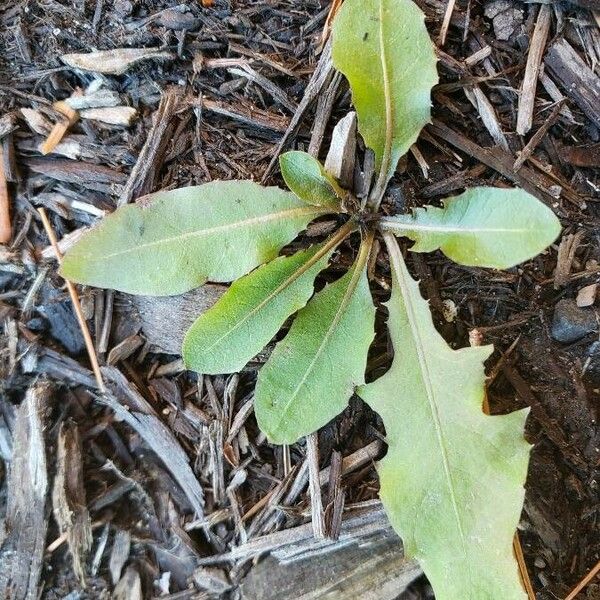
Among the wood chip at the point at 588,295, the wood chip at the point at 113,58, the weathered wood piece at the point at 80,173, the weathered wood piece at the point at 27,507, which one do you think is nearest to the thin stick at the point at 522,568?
the wood chip at the point at 588,295

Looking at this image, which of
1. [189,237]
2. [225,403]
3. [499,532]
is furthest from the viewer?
[225,403]

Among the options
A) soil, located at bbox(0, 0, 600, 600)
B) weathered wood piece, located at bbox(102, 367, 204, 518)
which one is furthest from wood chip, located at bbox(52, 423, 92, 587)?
weathered wood piece, located at bbox(102, 367, 204, 518)

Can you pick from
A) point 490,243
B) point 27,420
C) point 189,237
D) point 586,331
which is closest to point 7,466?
point 27,420

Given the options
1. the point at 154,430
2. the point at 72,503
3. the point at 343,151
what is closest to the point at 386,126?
the point at 343,151

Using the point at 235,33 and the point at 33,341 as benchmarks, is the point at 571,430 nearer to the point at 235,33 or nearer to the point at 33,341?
the point at 235,33

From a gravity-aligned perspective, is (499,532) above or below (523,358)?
below

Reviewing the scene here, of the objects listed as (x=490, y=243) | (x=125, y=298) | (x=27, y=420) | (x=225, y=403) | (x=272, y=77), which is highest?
(x=272, y=77)

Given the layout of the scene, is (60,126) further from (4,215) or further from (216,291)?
(216,291)

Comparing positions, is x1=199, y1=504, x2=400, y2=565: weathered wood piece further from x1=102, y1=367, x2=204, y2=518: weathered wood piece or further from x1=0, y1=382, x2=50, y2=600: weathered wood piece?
x1=0, y1=382, x2=50, y2=600: weathered wood piece
